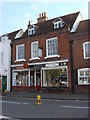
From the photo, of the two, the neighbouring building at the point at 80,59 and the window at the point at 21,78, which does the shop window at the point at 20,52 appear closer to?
the window at the point at 21,78

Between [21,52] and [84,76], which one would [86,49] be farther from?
[21,52]

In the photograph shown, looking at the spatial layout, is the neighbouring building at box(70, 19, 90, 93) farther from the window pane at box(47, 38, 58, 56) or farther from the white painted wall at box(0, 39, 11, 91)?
the white painted wall at box(0, 39, 11, 91)

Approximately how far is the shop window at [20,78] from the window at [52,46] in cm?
443


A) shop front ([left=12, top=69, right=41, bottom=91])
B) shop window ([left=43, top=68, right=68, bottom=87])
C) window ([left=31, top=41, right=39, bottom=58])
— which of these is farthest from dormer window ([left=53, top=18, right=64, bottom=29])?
shop front ([left=12, top=69, right=41, bottom=91])

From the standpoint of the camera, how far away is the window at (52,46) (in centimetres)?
2172

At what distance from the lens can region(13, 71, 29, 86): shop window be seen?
2405 cm

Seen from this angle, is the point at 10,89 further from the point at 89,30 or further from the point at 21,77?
the point at 89,30

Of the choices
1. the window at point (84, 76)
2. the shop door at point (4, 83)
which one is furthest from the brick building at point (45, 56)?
the shop door at point (4, 83)

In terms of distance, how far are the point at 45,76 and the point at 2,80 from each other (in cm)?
775

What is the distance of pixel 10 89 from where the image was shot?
25453mm

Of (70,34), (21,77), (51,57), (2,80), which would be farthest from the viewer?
(2,80)

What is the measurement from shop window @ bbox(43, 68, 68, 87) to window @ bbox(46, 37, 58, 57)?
213cm

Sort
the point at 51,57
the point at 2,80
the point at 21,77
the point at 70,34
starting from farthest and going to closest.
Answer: the point at 2,80 < the point at 21,77 < the point at 51,57 < the point at 70,34

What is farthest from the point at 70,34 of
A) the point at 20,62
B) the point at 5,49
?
the point at 5,49
